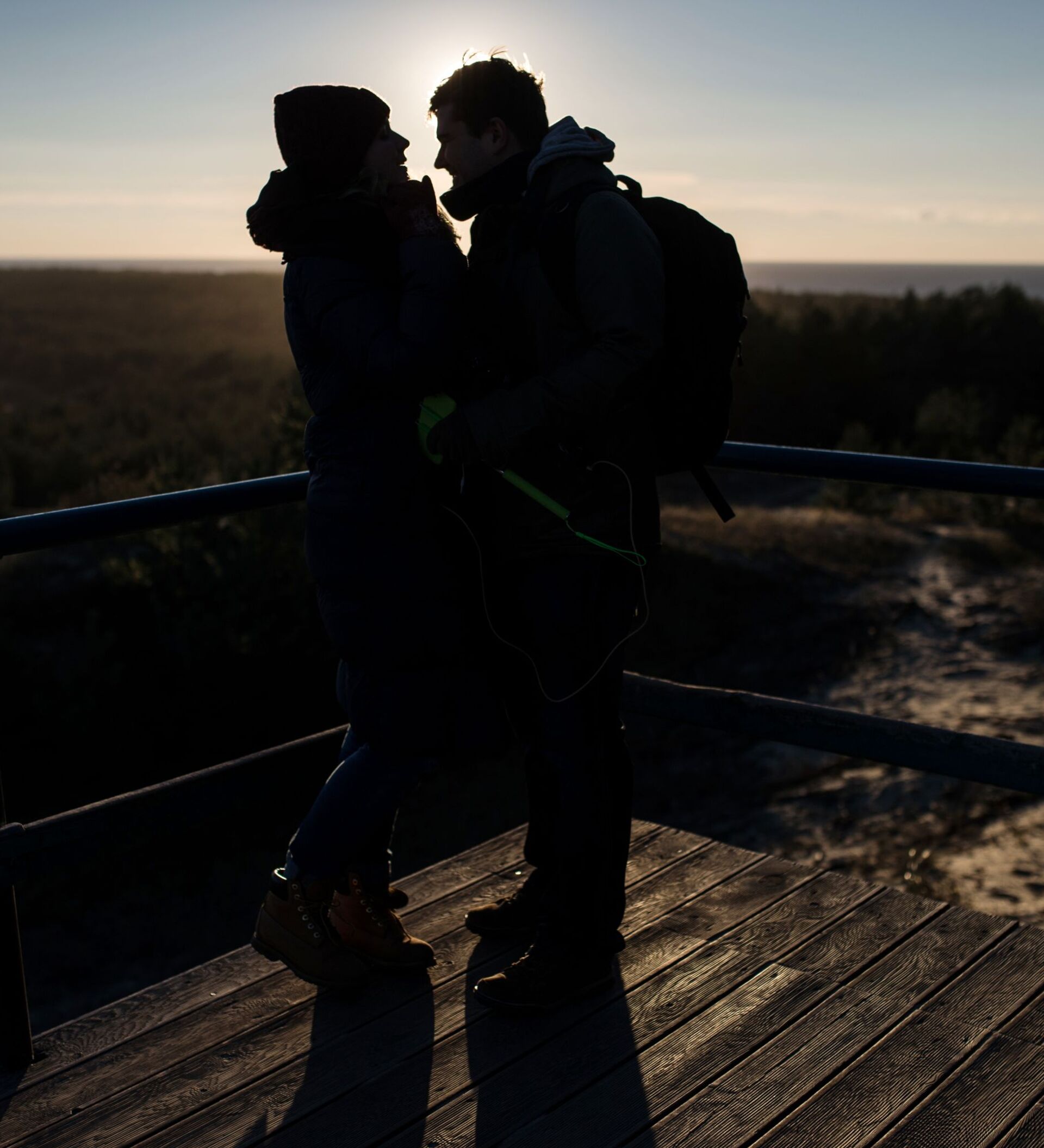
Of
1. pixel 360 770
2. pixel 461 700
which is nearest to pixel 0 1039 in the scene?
pixel 360 770

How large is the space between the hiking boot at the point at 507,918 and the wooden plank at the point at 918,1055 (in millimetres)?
809

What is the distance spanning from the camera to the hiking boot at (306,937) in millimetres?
2488

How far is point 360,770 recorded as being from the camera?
250 centimetres

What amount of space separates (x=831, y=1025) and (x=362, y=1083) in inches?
35.2

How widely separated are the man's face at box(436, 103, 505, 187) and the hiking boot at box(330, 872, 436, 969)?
144cm

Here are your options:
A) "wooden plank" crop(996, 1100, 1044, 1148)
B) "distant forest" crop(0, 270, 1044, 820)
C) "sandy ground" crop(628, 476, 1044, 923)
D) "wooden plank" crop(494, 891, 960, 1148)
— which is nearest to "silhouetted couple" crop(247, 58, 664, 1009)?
"wooden plank" crop(494, 891, 960, 1148)

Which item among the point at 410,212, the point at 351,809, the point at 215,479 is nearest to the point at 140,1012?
the point at 351,809

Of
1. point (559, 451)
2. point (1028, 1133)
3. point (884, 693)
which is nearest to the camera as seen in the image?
point (1028, 1133)

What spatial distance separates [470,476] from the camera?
7.80 feet

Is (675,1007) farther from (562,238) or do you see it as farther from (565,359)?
(562,238)

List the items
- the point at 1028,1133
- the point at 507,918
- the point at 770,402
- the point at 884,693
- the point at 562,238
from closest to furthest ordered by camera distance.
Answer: the point at 1028,1133 < the point at 562,238 < the point at 507,918 < the point at 884,693 < the point at 770,402

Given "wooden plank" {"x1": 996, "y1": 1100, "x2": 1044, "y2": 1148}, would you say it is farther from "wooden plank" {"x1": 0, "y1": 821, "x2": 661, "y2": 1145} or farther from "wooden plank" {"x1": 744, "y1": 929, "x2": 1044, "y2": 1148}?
"wooden plank" {"x1": 0, "y1": 821, "x2": 661, "y2": 1145}

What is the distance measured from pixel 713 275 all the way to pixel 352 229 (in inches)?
26.0

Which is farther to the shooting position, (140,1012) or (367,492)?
(140,1012)
